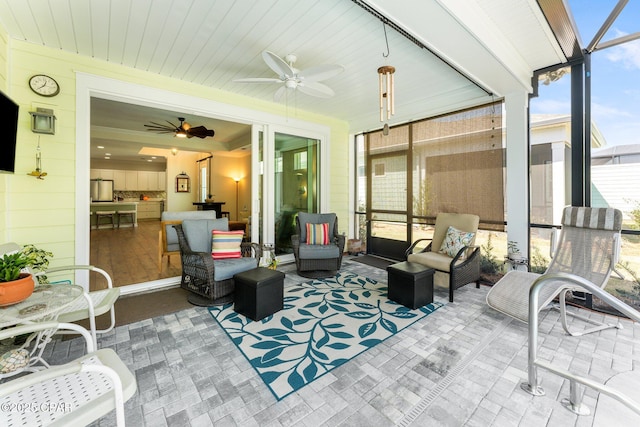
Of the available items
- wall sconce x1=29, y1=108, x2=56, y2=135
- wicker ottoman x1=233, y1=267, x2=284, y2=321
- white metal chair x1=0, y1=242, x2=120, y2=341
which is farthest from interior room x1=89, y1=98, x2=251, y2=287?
wall sconce x1=29, y1=108, x2=56, y2=135

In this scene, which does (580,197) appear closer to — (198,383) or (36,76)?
(198,383)

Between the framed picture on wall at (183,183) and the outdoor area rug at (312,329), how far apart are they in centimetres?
802

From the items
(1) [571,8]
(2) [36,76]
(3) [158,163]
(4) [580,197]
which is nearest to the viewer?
(1) [571,8]

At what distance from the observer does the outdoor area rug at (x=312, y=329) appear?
2.04 m

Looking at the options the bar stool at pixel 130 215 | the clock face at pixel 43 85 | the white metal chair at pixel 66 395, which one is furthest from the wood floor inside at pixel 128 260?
the white metal chair at pixel 66 395

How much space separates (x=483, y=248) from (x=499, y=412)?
292 cm

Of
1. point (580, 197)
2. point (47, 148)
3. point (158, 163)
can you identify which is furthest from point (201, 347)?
point (158, 163)

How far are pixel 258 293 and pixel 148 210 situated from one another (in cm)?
1114

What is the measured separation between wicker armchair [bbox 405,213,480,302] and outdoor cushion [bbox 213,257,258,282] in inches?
87.3

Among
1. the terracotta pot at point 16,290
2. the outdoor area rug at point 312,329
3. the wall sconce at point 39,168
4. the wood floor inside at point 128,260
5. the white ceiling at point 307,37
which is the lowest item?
the outdoor area rug at point 312,329

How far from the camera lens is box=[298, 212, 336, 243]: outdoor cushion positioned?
15.3 ft

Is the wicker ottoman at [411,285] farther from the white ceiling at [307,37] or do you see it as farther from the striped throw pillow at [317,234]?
the white ceiling at [307,37]

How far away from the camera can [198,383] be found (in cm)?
187

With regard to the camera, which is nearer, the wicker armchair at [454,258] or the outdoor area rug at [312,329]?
the outdoor area rug at [312,329]
